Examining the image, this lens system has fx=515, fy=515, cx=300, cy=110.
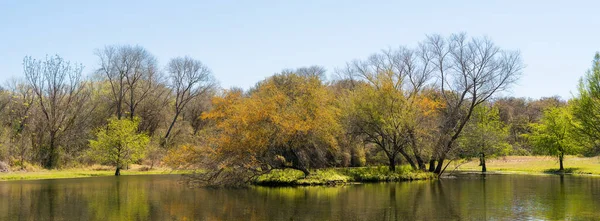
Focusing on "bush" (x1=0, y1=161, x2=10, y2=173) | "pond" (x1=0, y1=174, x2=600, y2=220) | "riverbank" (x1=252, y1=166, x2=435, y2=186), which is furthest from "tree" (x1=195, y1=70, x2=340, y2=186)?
Answer: "bush" (x1=0, y1=161, x2=10, y2=173)

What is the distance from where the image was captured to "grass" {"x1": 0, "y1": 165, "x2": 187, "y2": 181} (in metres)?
47.1

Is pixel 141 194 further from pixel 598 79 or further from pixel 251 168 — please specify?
pixel 598 79

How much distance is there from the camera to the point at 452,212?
22.7 meters

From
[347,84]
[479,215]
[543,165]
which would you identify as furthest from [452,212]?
[347,84]

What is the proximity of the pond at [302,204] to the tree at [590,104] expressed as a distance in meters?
12.4

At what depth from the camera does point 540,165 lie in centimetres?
6062

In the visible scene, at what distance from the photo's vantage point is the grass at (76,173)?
47141 mm

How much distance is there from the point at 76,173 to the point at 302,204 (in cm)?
3446

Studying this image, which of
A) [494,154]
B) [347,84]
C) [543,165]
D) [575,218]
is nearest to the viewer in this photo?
[575,218]

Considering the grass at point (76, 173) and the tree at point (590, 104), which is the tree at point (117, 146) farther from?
the tree at point (590, 104)

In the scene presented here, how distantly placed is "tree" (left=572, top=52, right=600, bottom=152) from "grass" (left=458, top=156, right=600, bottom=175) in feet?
21.8

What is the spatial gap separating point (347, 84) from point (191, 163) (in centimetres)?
3894

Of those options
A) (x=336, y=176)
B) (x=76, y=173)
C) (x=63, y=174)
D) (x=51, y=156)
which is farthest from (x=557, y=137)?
(x=51, y=156)

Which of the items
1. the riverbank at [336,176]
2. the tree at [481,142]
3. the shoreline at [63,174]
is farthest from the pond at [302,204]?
the tree at [481,142]
